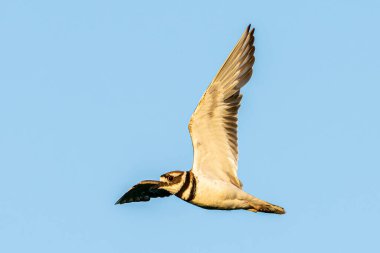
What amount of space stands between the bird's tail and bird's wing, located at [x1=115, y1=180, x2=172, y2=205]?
2.43 m

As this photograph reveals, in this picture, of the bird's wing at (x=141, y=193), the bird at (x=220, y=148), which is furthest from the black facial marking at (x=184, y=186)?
the bird's wing at (x=141, y=193)

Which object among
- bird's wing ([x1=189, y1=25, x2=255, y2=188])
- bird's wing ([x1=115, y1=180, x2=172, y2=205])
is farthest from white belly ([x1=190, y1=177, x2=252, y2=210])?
bird's wing ([x1=115, y1=180, x2=172, y2=205])

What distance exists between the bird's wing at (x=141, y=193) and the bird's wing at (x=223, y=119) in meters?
1.72

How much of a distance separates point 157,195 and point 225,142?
9.37 feet

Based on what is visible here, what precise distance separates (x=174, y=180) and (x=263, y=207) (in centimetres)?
219

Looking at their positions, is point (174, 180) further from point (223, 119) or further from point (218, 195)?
point (223, 119)

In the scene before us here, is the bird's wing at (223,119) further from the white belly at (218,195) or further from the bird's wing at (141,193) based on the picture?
the bird's wing at (141,193)

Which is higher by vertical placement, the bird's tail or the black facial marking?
the black facial marking

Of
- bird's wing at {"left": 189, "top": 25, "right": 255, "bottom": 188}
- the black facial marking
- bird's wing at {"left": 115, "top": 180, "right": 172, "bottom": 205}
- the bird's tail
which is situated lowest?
the bird's tail

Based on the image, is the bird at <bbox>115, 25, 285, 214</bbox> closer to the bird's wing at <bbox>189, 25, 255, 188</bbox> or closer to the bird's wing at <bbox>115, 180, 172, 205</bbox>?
the bird's wing at <bbox>189, 25, 255, 188</bbox>

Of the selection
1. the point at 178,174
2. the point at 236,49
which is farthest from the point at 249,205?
the point at 236,49

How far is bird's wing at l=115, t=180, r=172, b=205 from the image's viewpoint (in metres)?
21.1

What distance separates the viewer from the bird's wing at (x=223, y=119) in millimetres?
19516

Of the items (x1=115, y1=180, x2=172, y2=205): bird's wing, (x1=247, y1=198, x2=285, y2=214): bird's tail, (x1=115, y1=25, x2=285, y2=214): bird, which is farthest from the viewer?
(x1=115, y1=180, x2=172, y2=205): bird's wing
